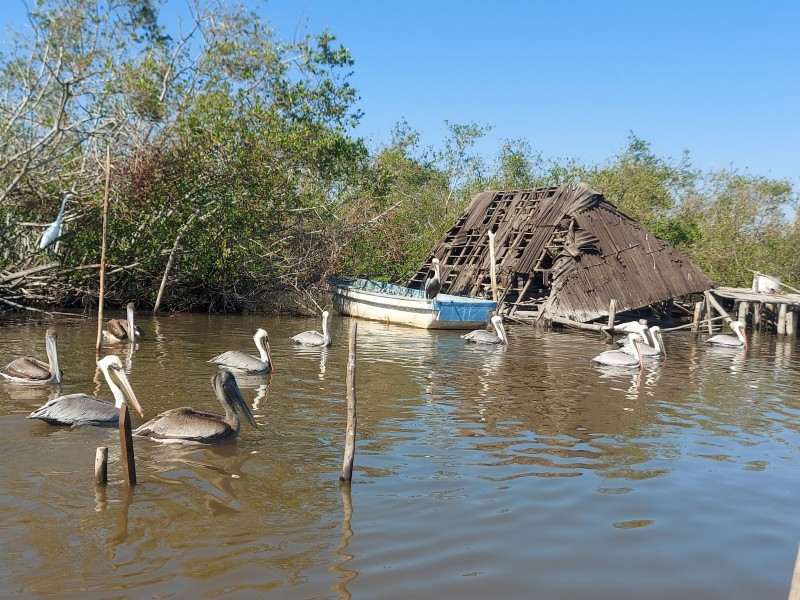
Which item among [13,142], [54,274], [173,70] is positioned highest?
[173,70]

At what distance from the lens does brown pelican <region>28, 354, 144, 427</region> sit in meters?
7.89

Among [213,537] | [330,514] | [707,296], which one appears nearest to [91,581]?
[213,537]

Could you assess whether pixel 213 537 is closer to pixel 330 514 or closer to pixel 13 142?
pixel 330 514

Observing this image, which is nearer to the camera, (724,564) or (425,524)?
(724,564)

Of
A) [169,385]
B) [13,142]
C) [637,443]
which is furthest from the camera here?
[13,142]

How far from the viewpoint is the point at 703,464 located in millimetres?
7691

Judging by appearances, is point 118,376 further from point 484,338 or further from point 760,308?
point 760,308

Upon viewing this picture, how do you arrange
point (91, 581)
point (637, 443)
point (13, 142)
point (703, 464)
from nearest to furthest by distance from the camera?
point (91, 581), point (703, 464), point (637, 443), point (13, 142)

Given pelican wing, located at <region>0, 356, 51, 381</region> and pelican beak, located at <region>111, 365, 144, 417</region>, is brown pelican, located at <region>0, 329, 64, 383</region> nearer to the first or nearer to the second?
pelican wing, located at <region>0, 356, 51, 381</region>

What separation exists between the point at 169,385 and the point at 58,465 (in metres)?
4.04

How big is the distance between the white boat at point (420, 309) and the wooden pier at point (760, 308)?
7772 mm

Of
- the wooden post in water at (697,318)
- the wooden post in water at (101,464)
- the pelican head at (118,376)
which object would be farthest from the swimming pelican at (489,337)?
the wooden post in water at (101,464)

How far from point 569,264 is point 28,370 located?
16429 millimetres

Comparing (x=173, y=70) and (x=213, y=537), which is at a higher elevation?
(x=173, y=70)
